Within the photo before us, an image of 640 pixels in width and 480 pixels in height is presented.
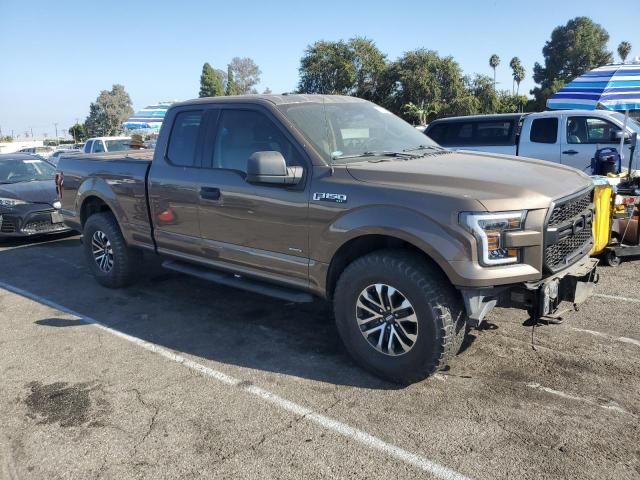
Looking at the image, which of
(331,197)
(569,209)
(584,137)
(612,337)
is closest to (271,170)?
(331,197)

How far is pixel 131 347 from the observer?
4465 mm

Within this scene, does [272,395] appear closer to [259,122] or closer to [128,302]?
[259,122]

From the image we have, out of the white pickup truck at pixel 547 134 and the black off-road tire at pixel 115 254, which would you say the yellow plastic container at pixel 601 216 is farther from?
the white pickup truck at pixel 547 134

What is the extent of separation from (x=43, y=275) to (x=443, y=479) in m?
6.09

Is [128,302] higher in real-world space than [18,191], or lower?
lower

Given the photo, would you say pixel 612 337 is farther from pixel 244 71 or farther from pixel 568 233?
pixel 244 71

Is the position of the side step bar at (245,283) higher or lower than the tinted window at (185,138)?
lower

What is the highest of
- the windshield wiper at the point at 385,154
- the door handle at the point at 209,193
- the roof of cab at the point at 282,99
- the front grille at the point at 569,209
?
the roof of cab at the point at 282,99

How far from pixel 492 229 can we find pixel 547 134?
27.4ft

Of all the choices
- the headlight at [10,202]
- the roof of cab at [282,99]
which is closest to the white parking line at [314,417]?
the roof of cab at [282,99]

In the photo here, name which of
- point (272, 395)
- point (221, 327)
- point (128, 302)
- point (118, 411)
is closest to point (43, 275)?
point (128, 302)

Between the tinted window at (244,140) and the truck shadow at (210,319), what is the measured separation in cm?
147

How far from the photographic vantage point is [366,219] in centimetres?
355

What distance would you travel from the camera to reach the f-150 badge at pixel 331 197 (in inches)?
145
